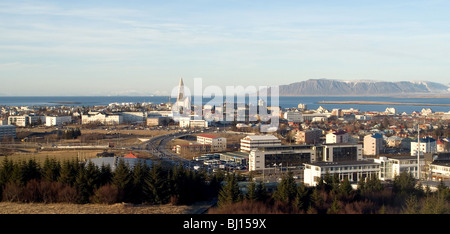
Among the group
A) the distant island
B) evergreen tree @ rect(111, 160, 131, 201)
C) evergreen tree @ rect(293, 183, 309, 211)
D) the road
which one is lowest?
the road

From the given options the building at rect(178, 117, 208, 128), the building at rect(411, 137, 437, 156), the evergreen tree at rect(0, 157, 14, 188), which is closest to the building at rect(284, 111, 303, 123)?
the building at rect(178, 117, 208, 128)

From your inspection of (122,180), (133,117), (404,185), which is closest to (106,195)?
(122,180)

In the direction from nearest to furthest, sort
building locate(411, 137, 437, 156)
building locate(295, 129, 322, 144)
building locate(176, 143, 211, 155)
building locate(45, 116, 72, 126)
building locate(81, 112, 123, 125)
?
building locate(411, 137, 437, 156) → building locate(176, 143, 211, 155) → building locate(295, 129, 322, 144) → building locate(45, 116, 72, 126) → building locate(81, 112, 123, 125)

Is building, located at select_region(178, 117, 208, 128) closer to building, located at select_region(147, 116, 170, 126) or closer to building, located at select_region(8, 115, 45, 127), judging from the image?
building, located at select_region(147, 116, 170, 126)

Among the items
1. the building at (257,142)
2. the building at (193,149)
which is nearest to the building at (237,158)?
the building at (257,142)
